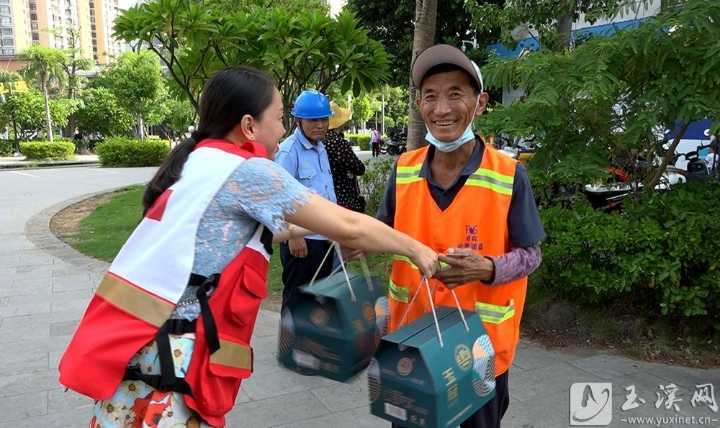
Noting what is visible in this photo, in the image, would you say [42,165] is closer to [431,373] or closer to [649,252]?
[649,252]

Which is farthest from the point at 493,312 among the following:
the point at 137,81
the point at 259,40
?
the point at 137,81

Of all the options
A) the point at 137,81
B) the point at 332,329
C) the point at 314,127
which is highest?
the point at 137,81

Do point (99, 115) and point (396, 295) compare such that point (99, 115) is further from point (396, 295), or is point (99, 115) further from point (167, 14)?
point (396, 295)

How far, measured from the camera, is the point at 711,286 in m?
3.58

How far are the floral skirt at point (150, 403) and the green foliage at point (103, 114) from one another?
37676mm

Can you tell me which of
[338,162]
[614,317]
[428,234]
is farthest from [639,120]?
[428,234]

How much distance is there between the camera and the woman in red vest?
1.51 metres

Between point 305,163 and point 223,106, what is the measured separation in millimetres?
2326

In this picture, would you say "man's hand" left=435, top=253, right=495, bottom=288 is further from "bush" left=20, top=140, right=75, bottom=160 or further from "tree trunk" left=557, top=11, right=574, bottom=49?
"bush" left=20, top=140, right=75, bottom=160

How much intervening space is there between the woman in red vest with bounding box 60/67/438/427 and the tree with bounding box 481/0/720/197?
2569mm

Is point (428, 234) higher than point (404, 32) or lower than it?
lower

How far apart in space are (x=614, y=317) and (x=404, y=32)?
7.45 m

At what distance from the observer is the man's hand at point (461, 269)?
67.4 inches

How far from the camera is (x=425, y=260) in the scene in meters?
1.64
